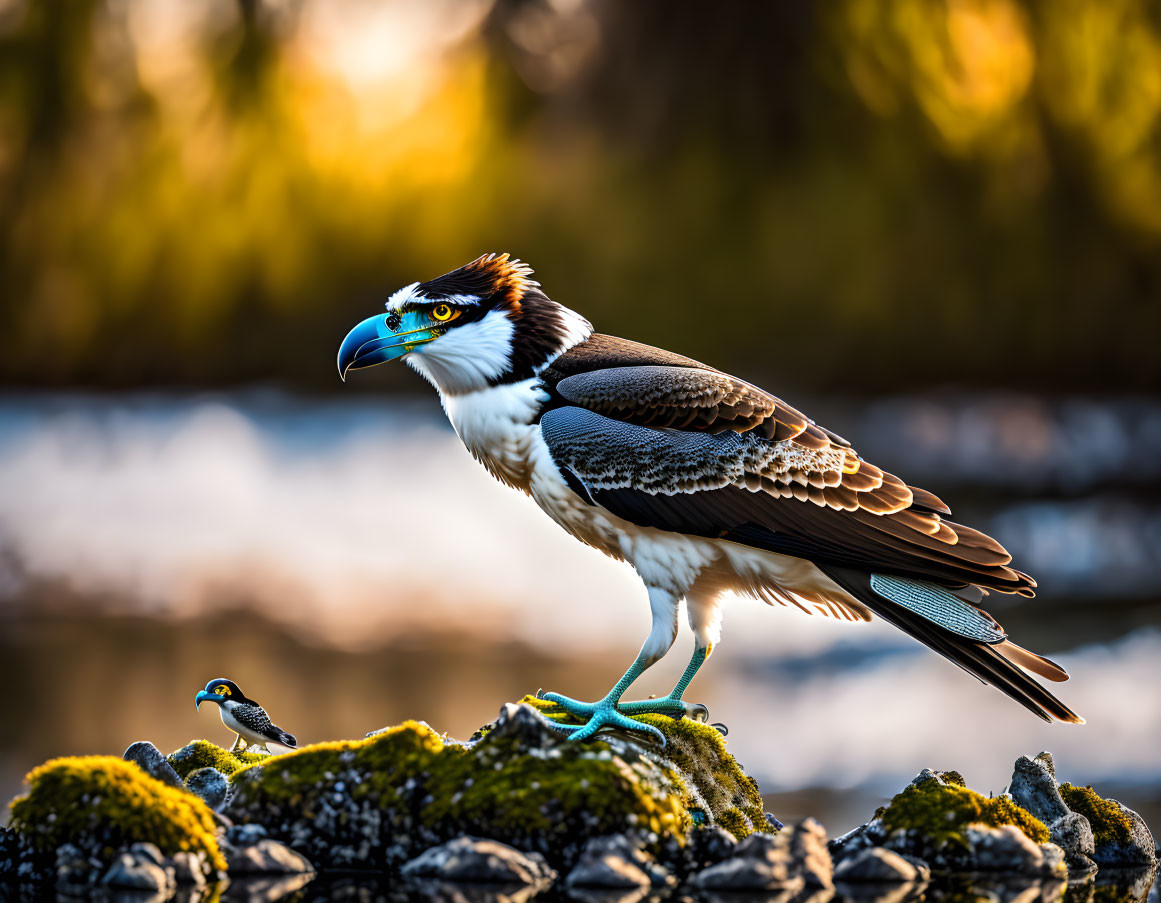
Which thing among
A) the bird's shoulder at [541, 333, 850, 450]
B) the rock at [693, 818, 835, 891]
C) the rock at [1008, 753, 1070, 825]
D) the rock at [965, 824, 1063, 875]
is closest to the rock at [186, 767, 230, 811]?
the rock at [693, 818, 835, 891]

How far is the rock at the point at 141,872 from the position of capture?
5.99m

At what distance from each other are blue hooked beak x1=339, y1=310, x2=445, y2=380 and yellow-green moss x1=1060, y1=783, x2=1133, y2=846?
5.41 meters

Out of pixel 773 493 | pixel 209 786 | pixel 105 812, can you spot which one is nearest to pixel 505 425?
pixel 773 493

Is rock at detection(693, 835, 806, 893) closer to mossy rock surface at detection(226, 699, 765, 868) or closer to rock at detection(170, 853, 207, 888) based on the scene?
mossy rock surface at detection(226, 699, 765, 868)

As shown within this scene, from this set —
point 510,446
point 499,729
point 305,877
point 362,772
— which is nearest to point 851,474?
point 510,446

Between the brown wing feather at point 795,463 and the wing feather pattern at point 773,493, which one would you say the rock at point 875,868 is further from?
the brown wing feather at point 795,463

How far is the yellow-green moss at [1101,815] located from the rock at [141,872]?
19.2ft

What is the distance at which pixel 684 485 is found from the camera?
7277 mm

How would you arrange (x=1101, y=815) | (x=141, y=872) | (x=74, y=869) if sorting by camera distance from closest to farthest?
(x=141, y=872), (x=74, y=869), (x=1101, y=815)

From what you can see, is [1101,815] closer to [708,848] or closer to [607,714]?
[708,848]

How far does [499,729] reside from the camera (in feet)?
23.2

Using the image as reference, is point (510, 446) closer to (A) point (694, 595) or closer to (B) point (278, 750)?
(A) point (694, 595)

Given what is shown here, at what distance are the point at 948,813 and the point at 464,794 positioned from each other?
2914mm

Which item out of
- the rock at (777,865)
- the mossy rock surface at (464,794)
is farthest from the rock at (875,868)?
the mossy rock surface at (464,794)
